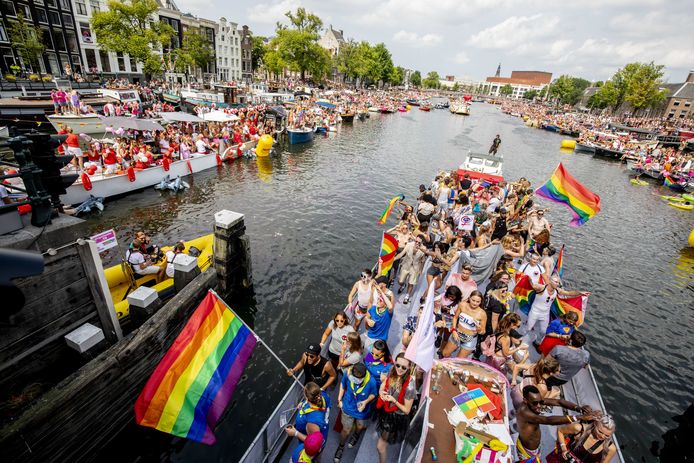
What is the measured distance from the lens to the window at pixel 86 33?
45719 mm

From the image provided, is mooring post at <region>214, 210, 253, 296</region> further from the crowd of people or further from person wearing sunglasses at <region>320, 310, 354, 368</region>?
person wearing sunglasses at <region>320, 310, 354, 368</region>

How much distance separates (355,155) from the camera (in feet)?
102

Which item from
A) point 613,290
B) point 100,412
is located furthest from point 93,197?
point 613,290

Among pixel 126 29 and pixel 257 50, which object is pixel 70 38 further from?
pixel 257 50

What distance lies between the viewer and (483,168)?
848 inches

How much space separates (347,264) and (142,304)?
7756mm

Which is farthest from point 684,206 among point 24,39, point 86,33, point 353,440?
point 86,33

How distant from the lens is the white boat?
22.4 m

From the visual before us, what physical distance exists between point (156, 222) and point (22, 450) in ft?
39.4

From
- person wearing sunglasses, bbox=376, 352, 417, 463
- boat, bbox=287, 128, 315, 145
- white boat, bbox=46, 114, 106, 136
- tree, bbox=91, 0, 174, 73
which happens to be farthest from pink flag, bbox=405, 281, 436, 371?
tree, bbox=91, 0, 174, 73

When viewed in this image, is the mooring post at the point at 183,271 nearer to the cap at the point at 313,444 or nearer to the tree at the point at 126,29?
the cap at the point at 313,444

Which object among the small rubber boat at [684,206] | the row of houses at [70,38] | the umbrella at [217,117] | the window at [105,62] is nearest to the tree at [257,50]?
the row of houses at [70,38]

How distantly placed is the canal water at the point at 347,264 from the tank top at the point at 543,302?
10.0 ft

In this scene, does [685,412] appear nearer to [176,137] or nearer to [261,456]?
[261,456]
